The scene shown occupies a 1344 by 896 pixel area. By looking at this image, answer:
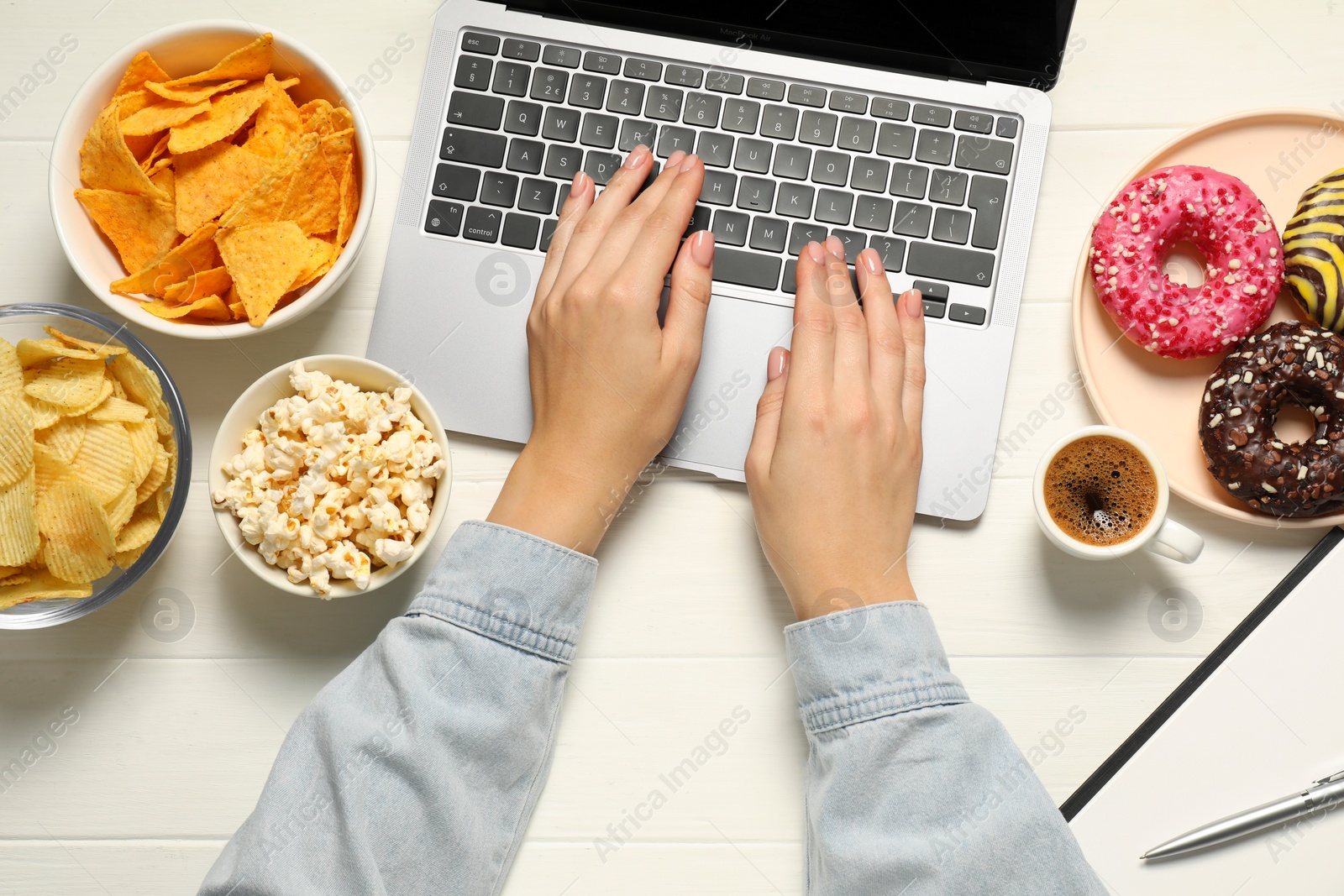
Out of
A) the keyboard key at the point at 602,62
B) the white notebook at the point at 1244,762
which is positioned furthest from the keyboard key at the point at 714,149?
the white notebook at the point at 1244,762

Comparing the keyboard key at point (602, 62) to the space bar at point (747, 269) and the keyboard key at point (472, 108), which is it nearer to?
the keyboard key at point (472, 108)

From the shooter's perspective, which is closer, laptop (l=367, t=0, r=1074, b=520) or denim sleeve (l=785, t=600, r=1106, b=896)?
denim sleeve (l=785, t=600, r=1106, b=896)

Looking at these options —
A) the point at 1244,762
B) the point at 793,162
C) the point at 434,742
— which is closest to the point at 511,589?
the point at 434,742

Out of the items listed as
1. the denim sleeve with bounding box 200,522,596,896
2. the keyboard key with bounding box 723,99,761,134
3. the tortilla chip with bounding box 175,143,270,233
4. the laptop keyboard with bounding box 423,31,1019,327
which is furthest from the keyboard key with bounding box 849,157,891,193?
the tortilla chip with bounding box 175,143,270,233

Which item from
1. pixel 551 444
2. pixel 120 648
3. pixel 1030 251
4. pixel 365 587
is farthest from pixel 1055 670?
pixel 120 648

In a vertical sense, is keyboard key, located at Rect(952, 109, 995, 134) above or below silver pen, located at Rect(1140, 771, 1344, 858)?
above

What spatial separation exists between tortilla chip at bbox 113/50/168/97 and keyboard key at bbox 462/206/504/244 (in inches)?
11.1

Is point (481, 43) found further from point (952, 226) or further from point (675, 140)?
point (952, 226)

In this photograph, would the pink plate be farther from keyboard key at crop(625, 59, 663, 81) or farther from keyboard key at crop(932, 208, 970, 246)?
keyboard key at crop(625, 59, 663, 81)

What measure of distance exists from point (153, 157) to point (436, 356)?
11.3 inches

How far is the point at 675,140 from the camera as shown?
821 mm

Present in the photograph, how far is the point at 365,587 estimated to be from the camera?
73 cm

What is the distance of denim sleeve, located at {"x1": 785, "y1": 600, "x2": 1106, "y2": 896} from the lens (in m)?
0.67

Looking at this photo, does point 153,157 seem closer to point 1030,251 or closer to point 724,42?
point 724,42
